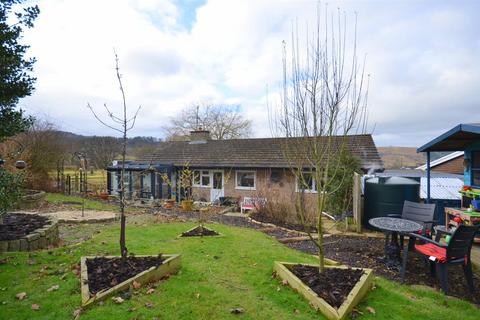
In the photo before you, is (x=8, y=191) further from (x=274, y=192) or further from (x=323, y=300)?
(x=274, y=192)

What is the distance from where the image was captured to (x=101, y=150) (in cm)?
2734

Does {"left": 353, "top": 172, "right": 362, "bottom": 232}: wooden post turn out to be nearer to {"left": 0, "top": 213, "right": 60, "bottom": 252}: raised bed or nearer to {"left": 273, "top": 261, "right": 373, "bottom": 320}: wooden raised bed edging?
Result: {"left": 273, "top": 261, "right": 373, "bottom": 320}: wooden raised bed edging

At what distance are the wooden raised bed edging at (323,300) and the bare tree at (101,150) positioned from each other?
80.2ft

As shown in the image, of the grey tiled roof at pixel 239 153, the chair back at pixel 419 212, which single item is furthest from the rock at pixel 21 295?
the grey tiled roof at pixel 239 153

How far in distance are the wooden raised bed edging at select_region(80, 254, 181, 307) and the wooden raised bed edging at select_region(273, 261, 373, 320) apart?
5.63 feet

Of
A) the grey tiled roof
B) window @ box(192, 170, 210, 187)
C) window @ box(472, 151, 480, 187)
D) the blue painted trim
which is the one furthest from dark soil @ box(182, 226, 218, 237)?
window @ box(192, 170, 210, 187)

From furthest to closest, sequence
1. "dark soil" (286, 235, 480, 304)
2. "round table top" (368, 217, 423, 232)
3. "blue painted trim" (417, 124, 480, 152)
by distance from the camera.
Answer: "blue painted trim" (417, 124, 480, 152) < "round table top" (368, 217, 423, 232) < "dark soil" (286, 235, 480, 304)

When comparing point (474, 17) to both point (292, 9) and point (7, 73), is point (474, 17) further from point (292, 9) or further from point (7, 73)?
point (7, 73)

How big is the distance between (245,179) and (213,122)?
22657mm

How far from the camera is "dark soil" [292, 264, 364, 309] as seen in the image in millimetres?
3627

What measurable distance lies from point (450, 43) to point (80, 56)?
10492 mm

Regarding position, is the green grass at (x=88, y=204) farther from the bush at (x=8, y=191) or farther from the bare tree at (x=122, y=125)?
the bare tree at (x=122, y=125)

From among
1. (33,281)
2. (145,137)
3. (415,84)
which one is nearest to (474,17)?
(415,84)

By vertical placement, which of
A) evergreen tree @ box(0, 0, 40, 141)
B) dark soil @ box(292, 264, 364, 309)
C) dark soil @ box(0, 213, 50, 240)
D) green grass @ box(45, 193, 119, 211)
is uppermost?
evergreen tree @ box(0, 0, 40, 141)
